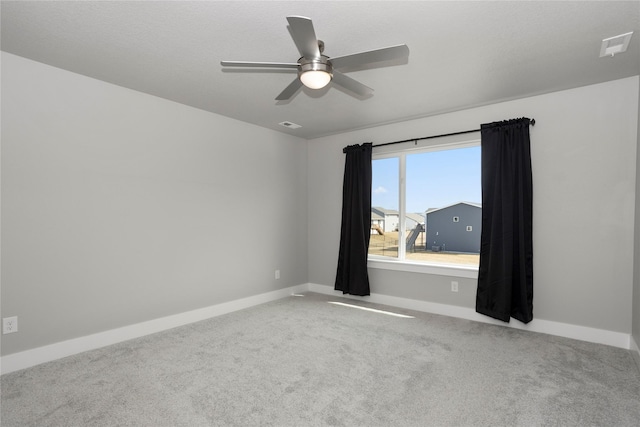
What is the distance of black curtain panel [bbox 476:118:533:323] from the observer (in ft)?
11.4

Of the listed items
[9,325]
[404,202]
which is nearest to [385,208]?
[404,202]

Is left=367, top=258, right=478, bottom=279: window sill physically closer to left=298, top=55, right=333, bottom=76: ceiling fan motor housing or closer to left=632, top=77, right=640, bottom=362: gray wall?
left=632, top=77, right=640, bottom=362: gray wall

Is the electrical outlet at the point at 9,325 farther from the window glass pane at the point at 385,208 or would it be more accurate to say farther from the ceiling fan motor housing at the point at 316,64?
the window glass pane at the point at 385,208

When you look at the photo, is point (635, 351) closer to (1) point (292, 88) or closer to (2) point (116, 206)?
(1) point (292, 88)

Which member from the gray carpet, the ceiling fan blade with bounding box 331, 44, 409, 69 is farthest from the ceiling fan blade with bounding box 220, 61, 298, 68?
the gray carpet

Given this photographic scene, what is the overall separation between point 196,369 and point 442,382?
1.88 meters

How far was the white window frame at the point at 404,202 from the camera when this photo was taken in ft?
13.1

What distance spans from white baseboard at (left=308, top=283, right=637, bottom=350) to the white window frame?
16.0 inches

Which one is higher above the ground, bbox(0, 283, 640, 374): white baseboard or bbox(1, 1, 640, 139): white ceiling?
bbox(1, 1, 640, 139): white ceiling

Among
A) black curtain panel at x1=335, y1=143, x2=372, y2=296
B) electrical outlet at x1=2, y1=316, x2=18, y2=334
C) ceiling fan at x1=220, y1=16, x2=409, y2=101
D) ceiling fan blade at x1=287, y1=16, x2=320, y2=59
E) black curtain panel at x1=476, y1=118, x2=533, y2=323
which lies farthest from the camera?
black curtain panel at x1=335, y1=143, x2=372, y2=296

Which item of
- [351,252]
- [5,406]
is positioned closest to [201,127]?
[351,252]

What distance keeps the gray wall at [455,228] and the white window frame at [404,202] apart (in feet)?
0.82

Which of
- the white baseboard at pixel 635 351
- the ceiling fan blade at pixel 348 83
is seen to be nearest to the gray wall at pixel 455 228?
the white baseboard at pixel 635 351

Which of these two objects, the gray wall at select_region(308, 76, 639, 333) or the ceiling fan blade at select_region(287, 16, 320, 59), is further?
the gray wall at select_region(308, 76, 639, 333)
